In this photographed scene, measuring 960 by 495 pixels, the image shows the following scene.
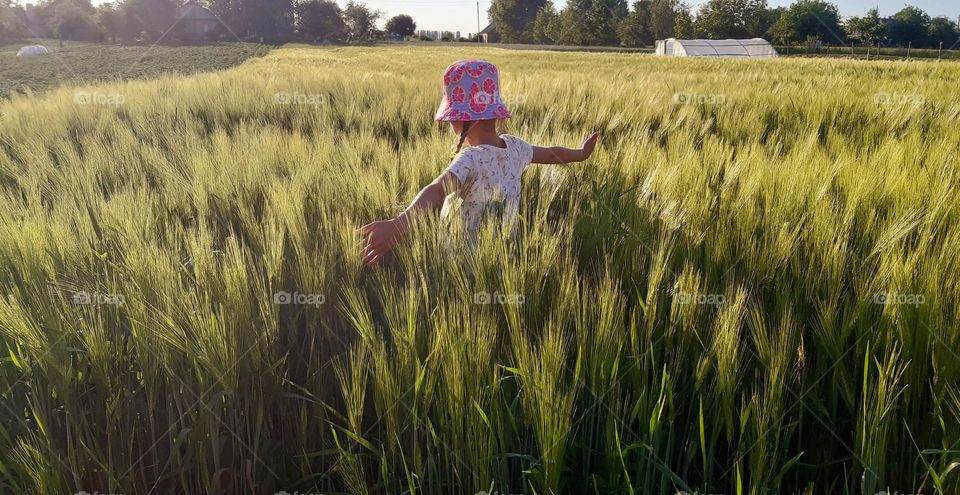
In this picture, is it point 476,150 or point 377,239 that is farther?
point 476,150

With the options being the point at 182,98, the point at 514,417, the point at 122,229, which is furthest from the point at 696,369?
the point at 182,98

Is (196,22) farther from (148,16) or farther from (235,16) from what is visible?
(148,16)

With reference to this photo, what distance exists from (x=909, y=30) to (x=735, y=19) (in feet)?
104

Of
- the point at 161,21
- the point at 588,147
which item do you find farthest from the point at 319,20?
the point at 588,147

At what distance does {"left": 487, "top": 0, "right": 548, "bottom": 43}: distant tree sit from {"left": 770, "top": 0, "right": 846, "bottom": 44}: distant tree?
1145 inches

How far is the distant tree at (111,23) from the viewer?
47.1m

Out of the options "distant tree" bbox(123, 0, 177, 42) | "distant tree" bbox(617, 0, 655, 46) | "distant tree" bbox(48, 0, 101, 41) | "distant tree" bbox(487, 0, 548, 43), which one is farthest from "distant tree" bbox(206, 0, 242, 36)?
"distant tree" bbox(617, 0, 655, 46)

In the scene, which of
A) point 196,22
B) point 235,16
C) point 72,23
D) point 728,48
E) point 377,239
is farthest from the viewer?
point 235,16

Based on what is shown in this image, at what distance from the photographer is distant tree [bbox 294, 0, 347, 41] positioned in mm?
53156

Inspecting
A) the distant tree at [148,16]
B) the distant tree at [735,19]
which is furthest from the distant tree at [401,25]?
the distant tree at [735,19]

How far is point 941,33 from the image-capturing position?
57.6 meters

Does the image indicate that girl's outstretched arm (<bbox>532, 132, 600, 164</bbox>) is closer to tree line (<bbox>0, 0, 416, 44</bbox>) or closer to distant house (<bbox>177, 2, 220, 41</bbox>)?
tree line (<bbox>0, 0, 416, 44</bbox>)

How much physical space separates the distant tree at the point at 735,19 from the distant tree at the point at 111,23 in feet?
166

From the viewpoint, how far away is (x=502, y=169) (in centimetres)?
162
